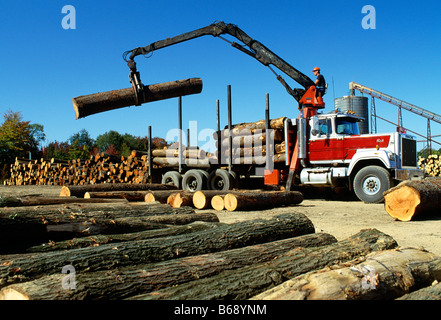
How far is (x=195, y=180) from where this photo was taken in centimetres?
1377

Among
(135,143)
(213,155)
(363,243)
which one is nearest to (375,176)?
(213,155)

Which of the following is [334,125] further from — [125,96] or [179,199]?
[125,96]

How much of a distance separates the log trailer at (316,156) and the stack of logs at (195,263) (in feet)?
19.9

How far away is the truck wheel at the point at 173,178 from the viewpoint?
1417cm

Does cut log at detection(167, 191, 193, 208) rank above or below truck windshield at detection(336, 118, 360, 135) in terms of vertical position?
below

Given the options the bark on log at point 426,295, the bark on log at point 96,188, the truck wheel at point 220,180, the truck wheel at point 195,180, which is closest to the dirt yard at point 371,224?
the bark on log at point 426,295

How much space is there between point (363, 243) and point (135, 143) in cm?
3861

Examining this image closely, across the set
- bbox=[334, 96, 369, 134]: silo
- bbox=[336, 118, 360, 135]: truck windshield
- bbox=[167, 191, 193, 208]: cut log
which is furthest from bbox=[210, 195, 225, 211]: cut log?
bbox=[334, 96, 369, 134]: silo

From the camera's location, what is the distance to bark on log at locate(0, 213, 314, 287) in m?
3.35

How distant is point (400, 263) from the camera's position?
3.54 metres

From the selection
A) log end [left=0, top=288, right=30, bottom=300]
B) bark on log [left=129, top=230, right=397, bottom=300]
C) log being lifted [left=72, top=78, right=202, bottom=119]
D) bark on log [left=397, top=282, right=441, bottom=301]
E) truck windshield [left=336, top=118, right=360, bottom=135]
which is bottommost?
bark on log [left=397, top=282, right=441, bottom=301]

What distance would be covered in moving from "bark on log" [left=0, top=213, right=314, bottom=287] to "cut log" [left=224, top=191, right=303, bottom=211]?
3909mm

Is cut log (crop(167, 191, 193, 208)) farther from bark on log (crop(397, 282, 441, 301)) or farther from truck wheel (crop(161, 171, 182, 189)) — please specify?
bark on log (crop(397, 282, 441, 301))
